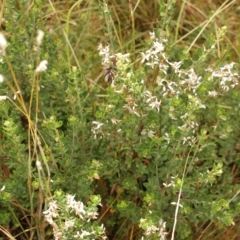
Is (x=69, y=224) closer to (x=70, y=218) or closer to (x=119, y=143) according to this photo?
(x=70, y=218)

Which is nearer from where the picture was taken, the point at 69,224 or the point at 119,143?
the point at 69,224

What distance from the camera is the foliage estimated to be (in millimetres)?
1976

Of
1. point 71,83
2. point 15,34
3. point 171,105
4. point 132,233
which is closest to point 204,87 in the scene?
point 171,105

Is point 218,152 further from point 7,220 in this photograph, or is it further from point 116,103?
point 7,220

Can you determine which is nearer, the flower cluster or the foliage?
the flower cluster

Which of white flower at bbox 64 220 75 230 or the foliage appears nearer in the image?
white flower at bbox 64 220 75 230

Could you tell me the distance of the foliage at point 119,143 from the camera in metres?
1.98

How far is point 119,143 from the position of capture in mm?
2172

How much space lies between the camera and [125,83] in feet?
6.29

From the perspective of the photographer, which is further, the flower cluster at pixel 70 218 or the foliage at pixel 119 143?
the foliage at pixel 119 143

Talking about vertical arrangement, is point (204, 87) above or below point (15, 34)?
below

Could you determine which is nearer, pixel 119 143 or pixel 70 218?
pixel 70 218

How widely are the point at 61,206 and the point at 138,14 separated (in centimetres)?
229

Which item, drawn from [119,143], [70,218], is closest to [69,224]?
[70,218]
